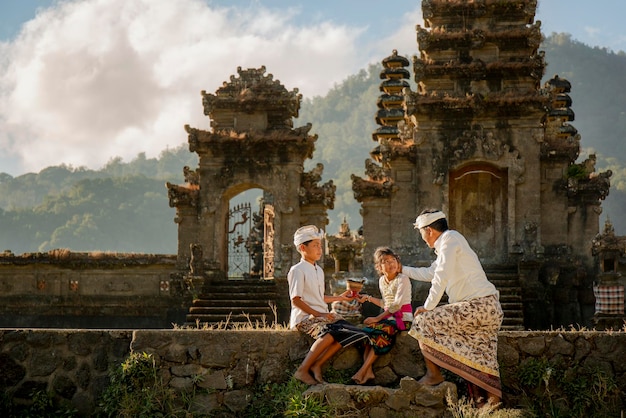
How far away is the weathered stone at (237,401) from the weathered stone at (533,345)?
2744 mm

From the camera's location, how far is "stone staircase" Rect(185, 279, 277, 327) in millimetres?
18859

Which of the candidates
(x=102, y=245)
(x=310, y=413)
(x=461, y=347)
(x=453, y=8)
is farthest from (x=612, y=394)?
(x=102, y=245)

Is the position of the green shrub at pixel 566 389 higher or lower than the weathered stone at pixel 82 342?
lower

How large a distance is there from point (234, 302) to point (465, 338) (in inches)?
456

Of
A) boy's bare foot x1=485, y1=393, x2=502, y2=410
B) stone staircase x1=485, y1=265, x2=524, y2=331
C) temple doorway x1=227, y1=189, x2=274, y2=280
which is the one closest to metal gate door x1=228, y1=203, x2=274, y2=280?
temple doorway x1=227, y1=189, x2=274, y2=280

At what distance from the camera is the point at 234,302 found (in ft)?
64.0

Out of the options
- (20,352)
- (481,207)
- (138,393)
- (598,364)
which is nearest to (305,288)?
(138,393)

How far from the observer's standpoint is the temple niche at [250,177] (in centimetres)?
2106

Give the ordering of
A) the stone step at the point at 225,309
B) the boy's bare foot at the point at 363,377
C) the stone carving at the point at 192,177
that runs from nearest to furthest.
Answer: the boy's bare foot at the point at 363,377 < the stone step at the point at 225,309 < the stone carving at the point at 192,177

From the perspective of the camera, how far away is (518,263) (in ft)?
62.7

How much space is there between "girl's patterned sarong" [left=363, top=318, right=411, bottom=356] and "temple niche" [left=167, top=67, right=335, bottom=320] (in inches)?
468

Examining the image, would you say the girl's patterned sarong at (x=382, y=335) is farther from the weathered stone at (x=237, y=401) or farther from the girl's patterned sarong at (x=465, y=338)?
the weathered stone at (x=237, y=401)

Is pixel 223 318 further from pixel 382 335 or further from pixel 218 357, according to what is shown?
pixel 382 335

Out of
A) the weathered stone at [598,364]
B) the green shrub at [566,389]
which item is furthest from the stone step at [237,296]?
the weathered stone at [598,364]
